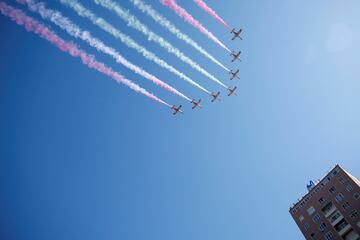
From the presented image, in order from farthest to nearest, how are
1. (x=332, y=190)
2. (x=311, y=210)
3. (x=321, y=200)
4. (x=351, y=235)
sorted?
(x=311, y=210) < (x=321, y=200) < (x=332, y=190) < (x=351, y=235)

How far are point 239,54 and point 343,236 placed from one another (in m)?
36.0

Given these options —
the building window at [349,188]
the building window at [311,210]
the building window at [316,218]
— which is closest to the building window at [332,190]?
the building window at [349,188]

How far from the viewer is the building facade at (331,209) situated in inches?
1833

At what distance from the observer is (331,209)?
4991cm

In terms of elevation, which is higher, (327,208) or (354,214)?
(327,208)

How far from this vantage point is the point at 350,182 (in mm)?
49844

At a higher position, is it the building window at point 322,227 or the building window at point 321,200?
the building window at point 321,200

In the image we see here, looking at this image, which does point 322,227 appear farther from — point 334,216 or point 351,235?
point 351,235

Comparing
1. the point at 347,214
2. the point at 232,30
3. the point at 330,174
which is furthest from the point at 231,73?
the point at 347,214

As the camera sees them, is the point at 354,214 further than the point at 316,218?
No

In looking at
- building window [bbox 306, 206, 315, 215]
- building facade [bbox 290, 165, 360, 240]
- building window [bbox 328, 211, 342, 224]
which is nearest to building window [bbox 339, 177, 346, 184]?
building facade [bbox 290, 165, 360, 240]

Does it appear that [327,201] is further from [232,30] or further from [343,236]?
[232,30]

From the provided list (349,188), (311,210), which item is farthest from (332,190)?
(311,210)

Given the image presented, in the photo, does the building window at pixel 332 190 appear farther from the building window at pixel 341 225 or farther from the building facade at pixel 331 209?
the building window at pixel 341 225
